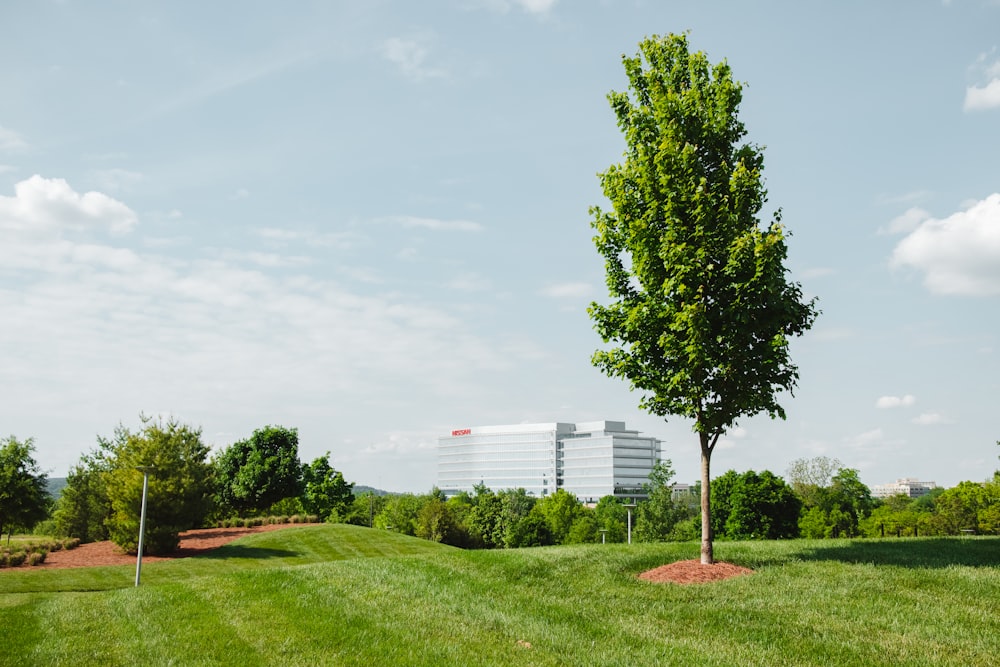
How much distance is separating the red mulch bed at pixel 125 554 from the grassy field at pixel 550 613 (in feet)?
45.7

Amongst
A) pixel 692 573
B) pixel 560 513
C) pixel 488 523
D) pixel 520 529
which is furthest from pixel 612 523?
pixel 692 573

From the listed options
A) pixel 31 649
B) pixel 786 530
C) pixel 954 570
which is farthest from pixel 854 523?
pixel 31 649

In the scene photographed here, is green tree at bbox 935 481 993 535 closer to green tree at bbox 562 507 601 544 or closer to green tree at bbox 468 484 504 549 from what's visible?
green tree at bbox 562 507 601 544

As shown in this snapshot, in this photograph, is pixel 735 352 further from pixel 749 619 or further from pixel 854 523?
pixel 854 523

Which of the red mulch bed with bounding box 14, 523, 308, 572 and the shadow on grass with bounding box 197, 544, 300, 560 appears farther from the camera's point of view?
the shadow on grass with bounding box 197, 544, 300, 560

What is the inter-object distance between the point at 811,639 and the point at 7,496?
4803 centimetres

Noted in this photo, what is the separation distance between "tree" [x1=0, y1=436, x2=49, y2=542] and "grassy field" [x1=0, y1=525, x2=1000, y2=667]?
86.0 ft

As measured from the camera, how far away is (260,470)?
60281 millimetres

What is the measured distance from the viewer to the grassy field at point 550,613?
10.5 metres

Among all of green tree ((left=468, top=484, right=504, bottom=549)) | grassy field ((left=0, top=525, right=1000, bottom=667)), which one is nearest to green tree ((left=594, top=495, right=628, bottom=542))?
green tree ((left=468, top=484, right=504, bottom=549))

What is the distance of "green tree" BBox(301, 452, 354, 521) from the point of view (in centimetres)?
7069

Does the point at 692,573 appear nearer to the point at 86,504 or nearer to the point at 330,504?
the point at 86,504

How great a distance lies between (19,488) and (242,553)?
56.8 ft

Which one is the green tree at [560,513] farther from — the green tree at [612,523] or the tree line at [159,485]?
the tree line at [159,485]
